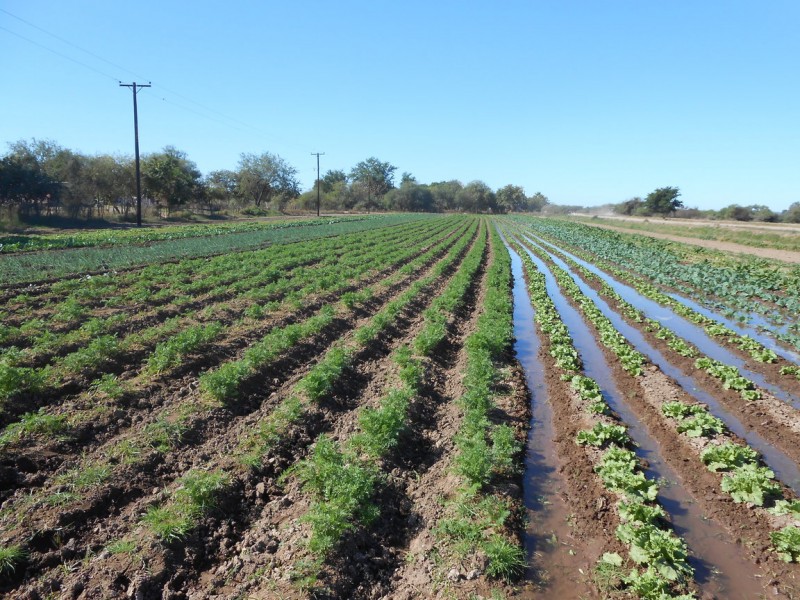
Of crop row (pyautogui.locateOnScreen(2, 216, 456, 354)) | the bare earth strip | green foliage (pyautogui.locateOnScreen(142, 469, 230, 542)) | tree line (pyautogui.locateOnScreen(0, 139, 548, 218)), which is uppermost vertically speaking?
tree line (pyautogui.locateOnScreen(0, 139, 548, 218))

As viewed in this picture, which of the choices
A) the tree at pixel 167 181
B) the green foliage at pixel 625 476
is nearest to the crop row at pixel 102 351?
the green foliage at pixel 625 476

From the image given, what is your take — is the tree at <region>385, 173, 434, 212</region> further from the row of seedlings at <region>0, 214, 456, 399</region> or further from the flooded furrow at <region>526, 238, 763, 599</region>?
the flooded furrow at <region>526, 238, 763, 599</region>

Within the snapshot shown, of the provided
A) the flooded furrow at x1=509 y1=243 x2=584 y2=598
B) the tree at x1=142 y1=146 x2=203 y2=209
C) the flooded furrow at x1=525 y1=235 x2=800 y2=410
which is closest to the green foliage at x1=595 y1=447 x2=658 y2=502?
the flooded furrow at x1=509 y1=243 x2=584 y2=598

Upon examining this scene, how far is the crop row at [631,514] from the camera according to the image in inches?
182

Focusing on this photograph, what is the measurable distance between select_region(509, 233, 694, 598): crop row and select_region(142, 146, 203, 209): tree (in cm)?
5975

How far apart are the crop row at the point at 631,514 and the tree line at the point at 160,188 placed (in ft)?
157

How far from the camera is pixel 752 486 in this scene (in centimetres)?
600

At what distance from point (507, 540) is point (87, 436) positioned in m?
6.20

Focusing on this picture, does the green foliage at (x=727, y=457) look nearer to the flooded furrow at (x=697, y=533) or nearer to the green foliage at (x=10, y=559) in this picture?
the flooded furrow at (x=697, y=533)

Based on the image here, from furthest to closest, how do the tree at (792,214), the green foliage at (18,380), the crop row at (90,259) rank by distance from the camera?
the tree at (792,214)
the crop row at (90,259)
the green foliage at (18,380)

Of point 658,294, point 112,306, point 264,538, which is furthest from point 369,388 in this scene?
point 658,294

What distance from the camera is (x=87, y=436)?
6633 millimetres

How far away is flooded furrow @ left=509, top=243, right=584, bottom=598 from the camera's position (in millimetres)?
4914

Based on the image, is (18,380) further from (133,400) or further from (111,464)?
(111,464)
